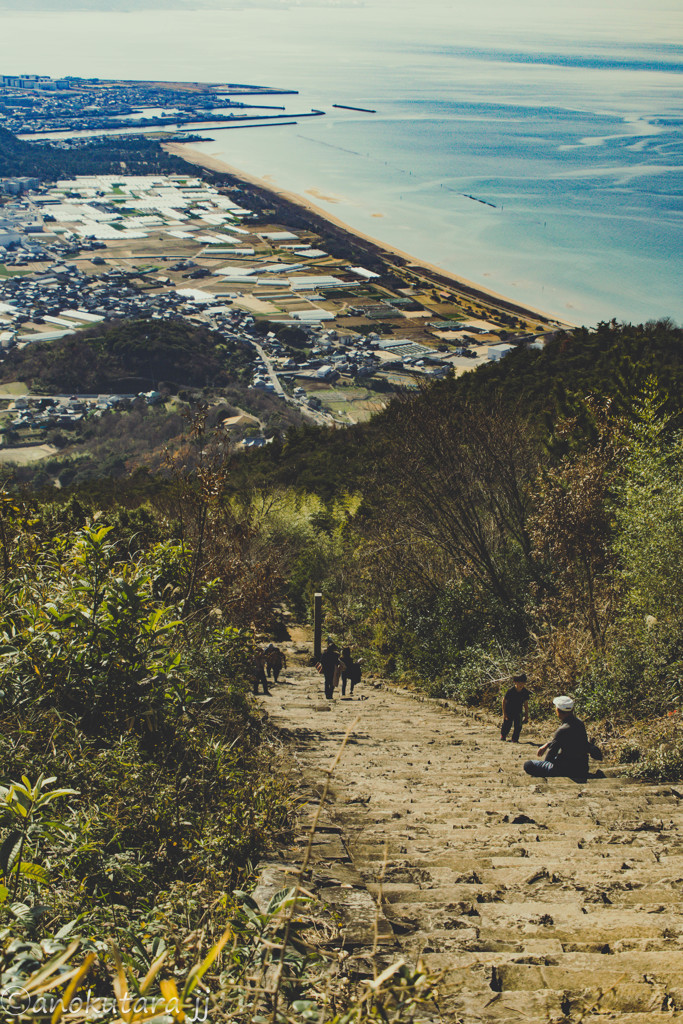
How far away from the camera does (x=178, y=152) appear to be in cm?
12744

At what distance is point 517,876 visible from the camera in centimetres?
363

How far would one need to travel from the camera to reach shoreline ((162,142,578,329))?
50125mm

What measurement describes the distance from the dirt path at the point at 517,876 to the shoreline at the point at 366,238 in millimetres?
42444

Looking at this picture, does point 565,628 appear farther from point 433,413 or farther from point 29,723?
point 29,723

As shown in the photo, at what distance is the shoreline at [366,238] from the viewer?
164ft

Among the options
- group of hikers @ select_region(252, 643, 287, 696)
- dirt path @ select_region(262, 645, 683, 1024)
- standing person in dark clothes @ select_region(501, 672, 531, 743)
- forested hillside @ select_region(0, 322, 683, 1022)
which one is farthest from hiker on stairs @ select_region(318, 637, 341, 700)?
dirt path @ select_region(262, 645, 683, 1024)

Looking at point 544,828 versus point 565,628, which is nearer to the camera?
point 544,828

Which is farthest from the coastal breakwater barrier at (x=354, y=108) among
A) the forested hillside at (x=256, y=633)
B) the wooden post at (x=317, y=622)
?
the wooden post at (x=317, y=622)

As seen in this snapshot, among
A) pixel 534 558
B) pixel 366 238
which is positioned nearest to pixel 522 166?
pixel 366 238

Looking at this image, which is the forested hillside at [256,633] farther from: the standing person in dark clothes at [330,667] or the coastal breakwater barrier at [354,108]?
the coastal breakwater barrier at [354,108]

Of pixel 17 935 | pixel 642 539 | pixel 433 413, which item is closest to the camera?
pixel 17 935

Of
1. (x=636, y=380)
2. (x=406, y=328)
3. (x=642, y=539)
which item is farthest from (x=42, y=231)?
(x=642, y=539)

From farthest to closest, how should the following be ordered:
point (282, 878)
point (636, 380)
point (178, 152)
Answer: point (178, 152)
point (636, 380)
point (282, 878)

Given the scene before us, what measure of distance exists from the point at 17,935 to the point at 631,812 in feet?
12.6
